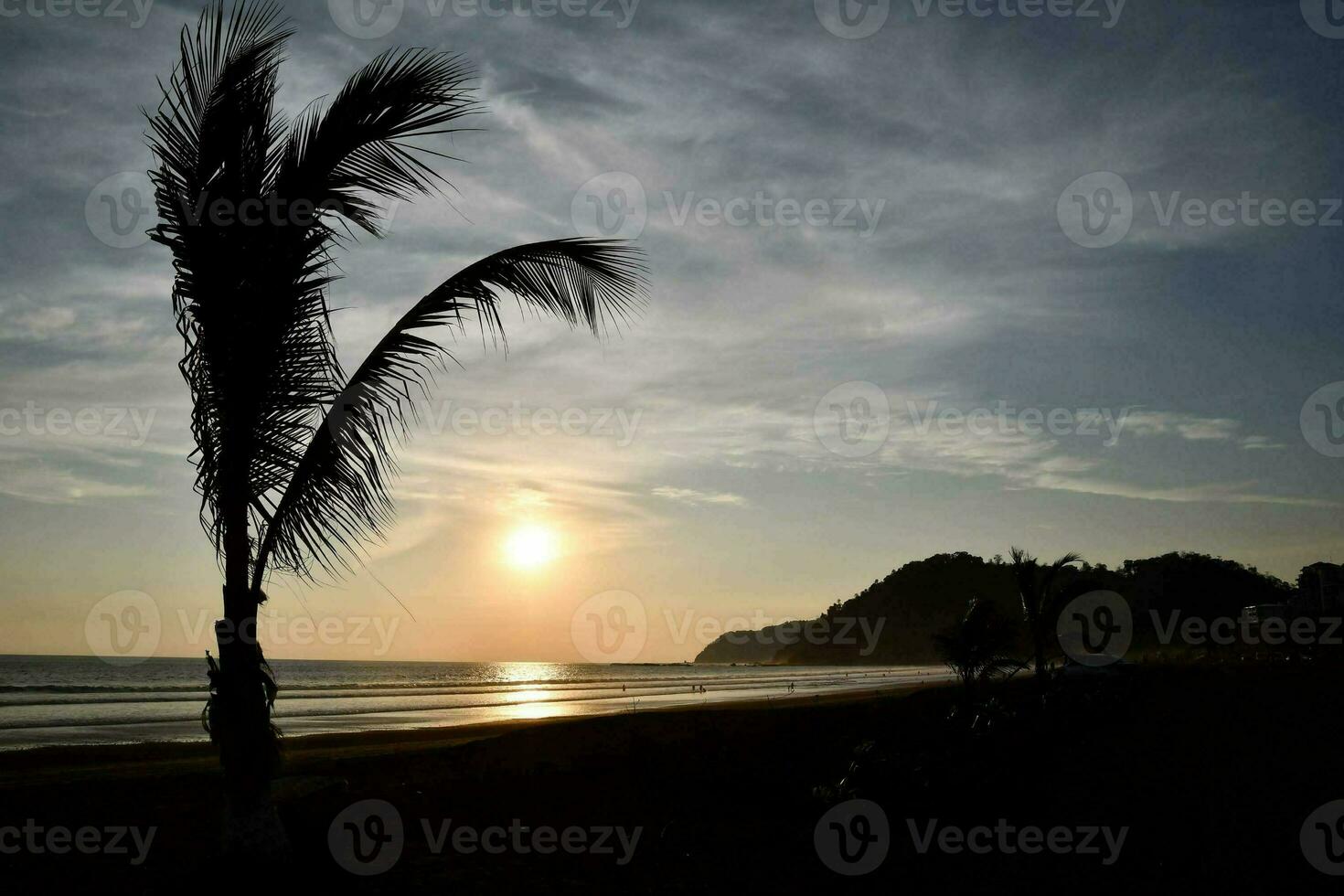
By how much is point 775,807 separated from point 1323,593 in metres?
49.0

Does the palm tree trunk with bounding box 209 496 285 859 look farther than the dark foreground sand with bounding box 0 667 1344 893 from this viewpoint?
No

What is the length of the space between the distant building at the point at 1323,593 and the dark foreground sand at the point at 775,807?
35.7 meters

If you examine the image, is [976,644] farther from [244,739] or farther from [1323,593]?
[1323,593]

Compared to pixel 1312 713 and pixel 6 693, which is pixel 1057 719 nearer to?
pixel 1312 713

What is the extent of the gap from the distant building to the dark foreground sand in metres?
35.7

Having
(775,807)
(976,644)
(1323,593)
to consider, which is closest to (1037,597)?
(976,644)

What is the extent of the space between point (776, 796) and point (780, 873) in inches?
97.3

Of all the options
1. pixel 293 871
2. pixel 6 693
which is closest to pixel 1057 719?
pixel 293 871

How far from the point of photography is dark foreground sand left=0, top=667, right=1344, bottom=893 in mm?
5578

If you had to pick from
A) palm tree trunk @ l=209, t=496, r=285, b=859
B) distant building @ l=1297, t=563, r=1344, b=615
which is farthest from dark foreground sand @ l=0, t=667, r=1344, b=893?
distant building @ l=1297, t=563, r=1344, b=615

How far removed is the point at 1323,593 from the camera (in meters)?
44.4

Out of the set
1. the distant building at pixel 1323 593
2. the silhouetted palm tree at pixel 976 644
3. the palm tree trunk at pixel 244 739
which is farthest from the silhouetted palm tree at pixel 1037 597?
the distant building at pixel 1323 593

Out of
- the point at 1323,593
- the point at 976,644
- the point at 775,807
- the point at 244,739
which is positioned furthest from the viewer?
the point at 1323,593

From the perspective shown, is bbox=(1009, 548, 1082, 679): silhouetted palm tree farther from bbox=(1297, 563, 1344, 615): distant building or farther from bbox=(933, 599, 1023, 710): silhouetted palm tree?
bbox=(1297, 563, 1344, 615): distant building
